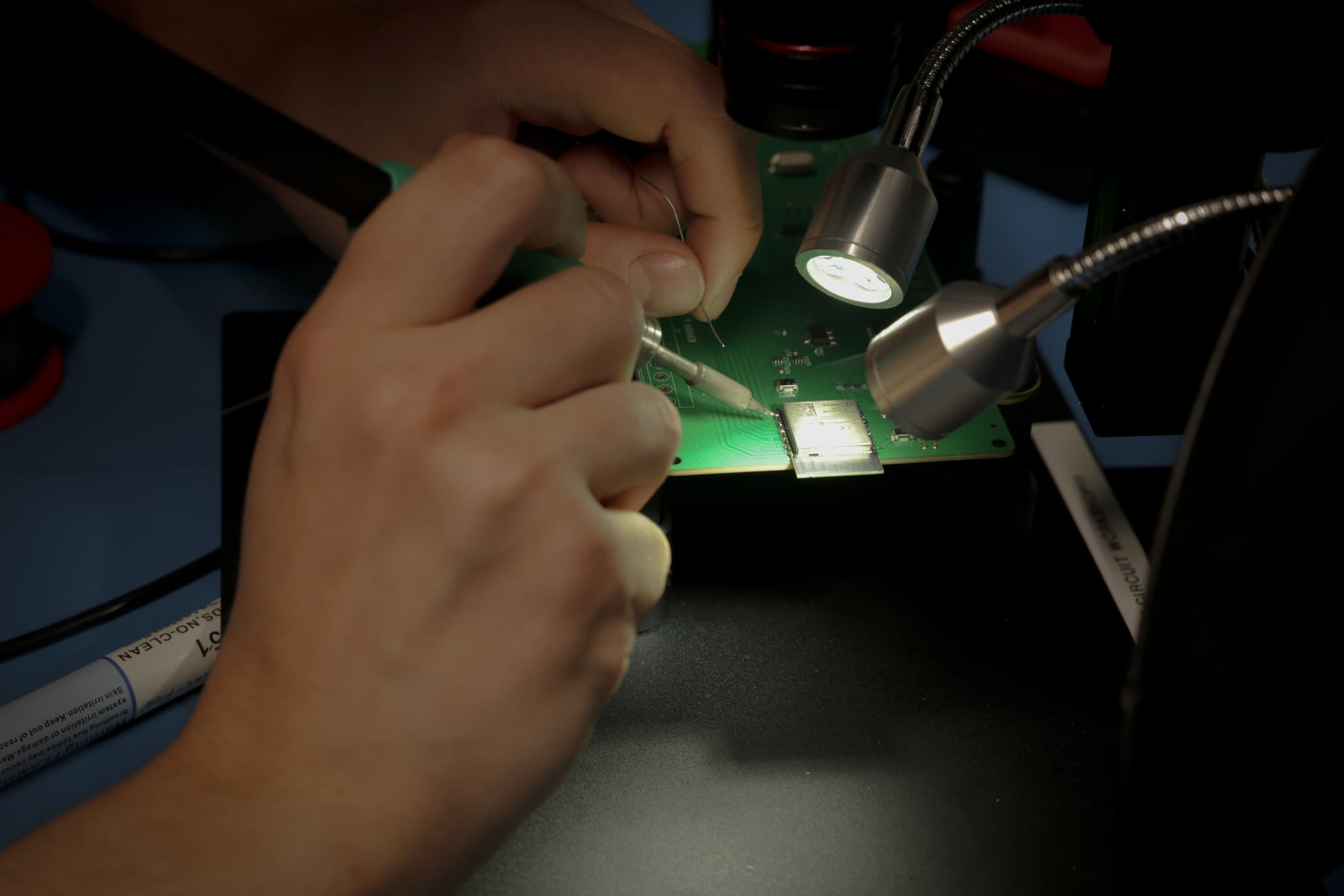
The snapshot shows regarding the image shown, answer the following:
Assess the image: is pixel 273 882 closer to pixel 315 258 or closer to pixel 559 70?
pixel 559 70

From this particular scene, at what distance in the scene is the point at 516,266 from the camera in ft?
2.11

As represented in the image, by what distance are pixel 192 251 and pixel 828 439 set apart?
774 millimetres

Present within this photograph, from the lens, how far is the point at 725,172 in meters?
0.85

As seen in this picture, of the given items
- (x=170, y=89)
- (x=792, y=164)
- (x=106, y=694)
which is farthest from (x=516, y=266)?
(x=792, y=164)

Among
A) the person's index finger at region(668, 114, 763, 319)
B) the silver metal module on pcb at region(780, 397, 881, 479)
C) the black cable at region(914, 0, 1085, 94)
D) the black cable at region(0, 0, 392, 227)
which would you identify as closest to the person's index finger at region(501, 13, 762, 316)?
the person's index finger at region(668, 114, 763, 319)

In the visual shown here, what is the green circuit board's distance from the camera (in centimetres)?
83

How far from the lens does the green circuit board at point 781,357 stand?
0.83m

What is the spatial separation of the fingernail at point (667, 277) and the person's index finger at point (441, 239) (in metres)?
0.32

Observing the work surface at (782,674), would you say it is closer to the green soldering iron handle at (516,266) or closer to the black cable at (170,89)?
the green soldering iron handle at (516,266)

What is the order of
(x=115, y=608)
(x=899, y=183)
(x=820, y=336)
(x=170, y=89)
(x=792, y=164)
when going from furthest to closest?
1. (x=792, y=164)
2. (x=820, y=336)
3. (x=115, y=608)
4. (x=899, y=183)
5. (x=170, y=89)

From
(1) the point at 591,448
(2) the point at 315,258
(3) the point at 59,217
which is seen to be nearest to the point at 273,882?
(1) the point at 591,448

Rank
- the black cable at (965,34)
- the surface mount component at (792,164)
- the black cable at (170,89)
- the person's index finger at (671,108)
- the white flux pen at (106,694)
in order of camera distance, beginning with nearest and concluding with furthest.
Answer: the black cable at (170,89) < the black cable at (965,34) < the white flux pen at (106,694) < the person's index finger at (671,108) < the surface mount component at (792,164)

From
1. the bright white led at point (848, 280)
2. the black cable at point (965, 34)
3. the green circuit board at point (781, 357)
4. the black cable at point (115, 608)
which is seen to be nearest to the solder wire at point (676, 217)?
the green circuit board at point (781, 357)

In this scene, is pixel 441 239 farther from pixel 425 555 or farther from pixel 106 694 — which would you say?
pixel 106 694
